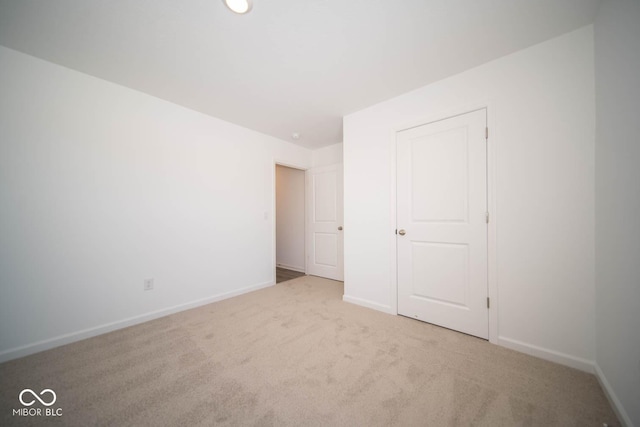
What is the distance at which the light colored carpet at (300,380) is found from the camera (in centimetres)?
118

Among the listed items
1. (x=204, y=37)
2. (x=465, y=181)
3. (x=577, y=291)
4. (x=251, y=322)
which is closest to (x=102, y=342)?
(x=251, y=322)

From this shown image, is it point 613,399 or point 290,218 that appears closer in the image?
point 613,399

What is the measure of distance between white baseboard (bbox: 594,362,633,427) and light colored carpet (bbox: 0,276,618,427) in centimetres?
3

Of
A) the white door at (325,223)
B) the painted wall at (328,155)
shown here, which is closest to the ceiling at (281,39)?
the painted wall at (328,155)

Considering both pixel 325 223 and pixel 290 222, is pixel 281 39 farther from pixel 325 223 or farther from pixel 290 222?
pixel 290 222

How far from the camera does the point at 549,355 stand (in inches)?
63.5

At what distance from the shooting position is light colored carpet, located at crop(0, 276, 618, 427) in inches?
46.3

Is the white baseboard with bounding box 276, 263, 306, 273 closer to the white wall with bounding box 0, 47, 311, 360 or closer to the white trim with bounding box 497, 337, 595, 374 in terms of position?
the white wall with bounding box 0, 47, 311, 360

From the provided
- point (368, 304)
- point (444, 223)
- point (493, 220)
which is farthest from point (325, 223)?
point (493, 220)

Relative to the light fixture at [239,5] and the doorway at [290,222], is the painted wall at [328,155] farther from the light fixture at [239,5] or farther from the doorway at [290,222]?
the light fixture at [239,5]

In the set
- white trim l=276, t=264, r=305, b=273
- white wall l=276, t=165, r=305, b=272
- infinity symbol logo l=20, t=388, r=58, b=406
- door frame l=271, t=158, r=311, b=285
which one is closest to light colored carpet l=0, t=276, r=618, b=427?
infinity symbol logo l=20, t=388, r=58, b=406

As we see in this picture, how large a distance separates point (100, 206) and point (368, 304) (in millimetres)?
3008

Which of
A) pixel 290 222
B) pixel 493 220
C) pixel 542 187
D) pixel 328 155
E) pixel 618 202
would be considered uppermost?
pixel 328 155

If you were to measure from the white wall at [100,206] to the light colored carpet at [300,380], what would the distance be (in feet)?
1.24
